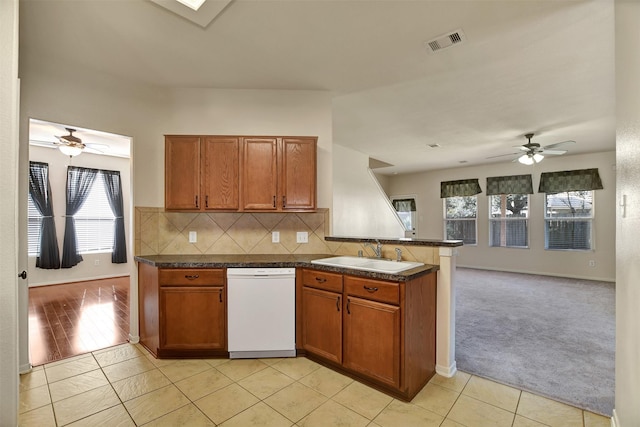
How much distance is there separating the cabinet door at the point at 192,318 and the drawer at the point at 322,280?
0.77 meters

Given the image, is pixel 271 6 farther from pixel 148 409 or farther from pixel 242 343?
pixel 148 409

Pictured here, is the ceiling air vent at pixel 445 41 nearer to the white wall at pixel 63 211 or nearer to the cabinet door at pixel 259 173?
the cabinet door at pixel 259 173

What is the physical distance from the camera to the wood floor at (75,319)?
113 inches

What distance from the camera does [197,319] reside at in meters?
2.61

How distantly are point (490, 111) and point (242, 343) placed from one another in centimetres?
415

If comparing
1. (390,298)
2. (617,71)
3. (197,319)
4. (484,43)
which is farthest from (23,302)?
(617,71)

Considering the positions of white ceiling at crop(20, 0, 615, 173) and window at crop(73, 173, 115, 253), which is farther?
window at crop(73, 173, 115, 253)

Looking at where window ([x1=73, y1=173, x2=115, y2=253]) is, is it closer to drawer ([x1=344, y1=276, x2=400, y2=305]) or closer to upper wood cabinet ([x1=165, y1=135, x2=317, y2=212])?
upper wood cabinet ([x1=165, y1=135, x2=317, y2=212])

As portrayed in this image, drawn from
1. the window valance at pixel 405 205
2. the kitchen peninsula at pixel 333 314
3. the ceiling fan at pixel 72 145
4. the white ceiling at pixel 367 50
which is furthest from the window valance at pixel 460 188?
the ceiling fan at pixel 72 145

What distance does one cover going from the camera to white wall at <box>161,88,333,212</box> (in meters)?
3.15

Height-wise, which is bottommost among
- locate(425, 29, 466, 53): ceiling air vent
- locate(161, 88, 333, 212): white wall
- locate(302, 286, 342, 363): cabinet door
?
locate(302, 286, 342, 363): cabinet door

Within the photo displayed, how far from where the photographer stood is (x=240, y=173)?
290 cm

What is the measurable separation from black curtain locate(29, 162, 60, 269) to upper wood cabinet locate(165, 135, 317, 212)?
416 cm

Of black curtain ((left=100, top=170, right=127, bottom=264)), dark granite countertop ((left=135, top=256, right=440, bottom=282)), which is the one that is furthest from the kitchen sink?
black curtain ((left=100, top=170, right=127, bottom=264))
